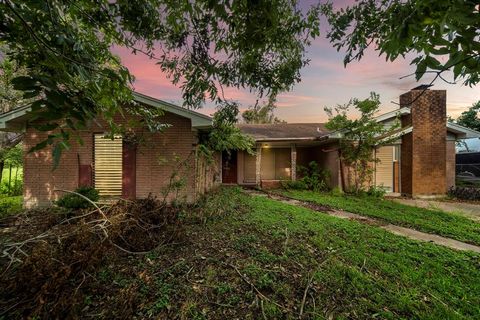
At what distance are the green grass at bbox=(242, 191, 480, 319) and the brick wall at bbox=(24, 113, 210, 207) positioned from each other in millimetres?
3910

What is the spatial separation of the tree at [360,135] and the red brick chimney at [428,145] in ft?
5.03

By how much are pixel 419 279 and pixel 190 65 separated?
521cm

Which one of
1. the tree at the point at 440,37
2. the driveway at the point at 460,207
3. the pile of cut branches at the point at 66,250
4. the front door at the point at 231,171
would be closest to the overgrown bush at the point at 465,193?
the driveway at the point at 460,207

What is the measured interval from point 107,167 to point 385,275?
8202mm

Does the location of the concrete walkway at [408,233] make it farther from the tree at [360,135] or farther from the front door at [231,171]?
the front door at [231,171]

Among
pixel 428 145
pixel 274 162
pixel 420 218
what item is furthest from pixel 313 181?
pixel 420 218

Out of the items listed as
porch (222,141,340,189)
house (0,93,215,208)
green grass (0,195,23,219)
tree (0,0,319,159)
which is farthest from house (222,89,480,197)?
green grass (0,195,23,219)

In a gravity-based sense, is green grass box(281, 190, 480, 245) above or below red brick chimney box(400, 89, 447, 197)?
below

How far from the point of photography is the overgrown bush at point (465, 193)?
10.8 metres

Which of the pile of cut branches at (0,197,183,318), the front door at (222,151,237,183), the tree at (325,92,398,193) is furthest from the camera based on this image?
the front door at (222,151,237,183)

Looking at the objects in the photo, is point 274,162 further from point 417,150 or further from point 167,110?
point 167,110

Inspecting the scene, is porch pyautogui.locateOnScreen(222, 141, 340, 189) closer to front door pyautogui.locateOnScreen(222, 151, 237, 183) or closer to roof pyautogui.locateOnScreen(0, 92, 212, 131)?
front door pyautogui.locateOnScreen(222, 151, 237, 183)

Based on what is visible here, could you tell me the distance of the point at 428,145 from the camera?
1141 cm

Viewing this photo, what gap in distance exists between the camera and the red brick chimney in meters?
11.4
